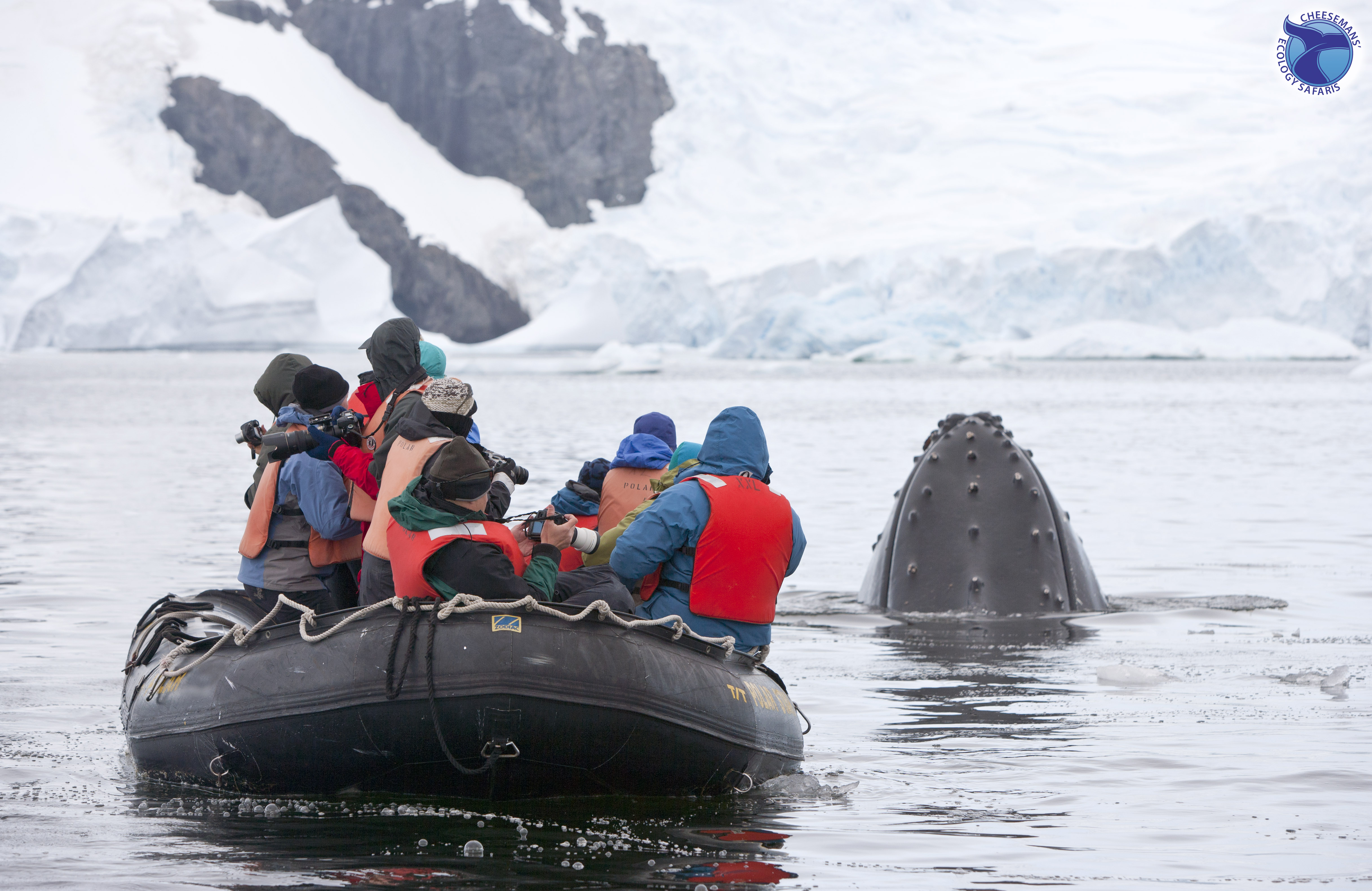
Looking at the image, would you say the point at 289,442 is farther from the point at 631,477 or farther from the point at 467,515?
the point at 631,477

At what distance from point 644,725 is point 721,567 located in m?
0.81

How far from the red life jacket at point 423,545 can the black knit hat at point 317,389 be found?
1027 mm

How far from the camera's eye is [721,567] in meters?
5.85

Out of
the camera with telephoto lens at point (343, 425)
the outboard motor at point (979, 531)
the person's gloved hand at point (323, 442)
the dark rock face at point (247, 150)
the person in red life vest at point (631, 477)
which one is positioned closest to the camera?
the camera with telephoto lens at point (343, 425)

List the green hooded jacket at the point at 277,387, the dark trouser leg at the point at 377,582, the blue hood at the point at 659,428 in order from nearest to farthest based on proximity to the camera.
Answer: the dark trouser leg at the point at 377,582
the green hooded jacket at the point at 277,387
the blue hood at the point at 659,428

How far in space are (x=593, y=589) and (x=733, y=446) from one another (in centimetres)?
75

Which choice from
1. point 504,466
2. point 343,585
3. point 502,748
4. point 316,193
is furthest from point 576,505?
point 316,193

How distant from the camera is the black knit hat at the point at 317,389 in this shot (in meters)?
6.12

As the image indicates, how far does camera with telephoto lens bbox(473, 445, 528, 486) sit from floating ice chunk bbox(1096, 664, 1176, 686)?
3.66 metres

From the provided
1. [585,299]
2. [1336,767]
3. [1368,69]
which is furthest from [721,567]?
[1368,69]

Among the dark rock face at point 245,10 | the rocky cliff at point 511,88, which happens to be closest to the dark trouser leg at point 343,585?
the rocky cliff at point 511,88

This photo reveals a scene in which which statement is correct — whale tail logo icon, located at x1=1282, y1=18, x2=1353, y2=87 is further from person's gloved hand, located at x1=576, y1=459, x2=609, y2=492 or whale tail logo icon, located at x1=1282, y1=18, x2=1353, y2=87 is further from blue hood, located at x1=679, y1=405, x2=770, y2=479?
blue hood, located at x1=679, y1=405, x2=770, y2=479

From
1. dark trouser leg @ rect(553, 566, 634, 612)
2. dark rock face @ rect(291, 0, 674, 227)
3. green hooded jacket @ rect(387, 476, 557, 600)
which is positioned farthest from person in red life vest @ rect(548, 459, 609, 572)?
dark rock face @ rect(291, 0, 674, 227)

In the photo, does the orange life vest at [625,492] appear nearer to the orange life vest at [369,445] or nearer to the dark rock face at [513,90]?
the orange life vest at [369,445]
